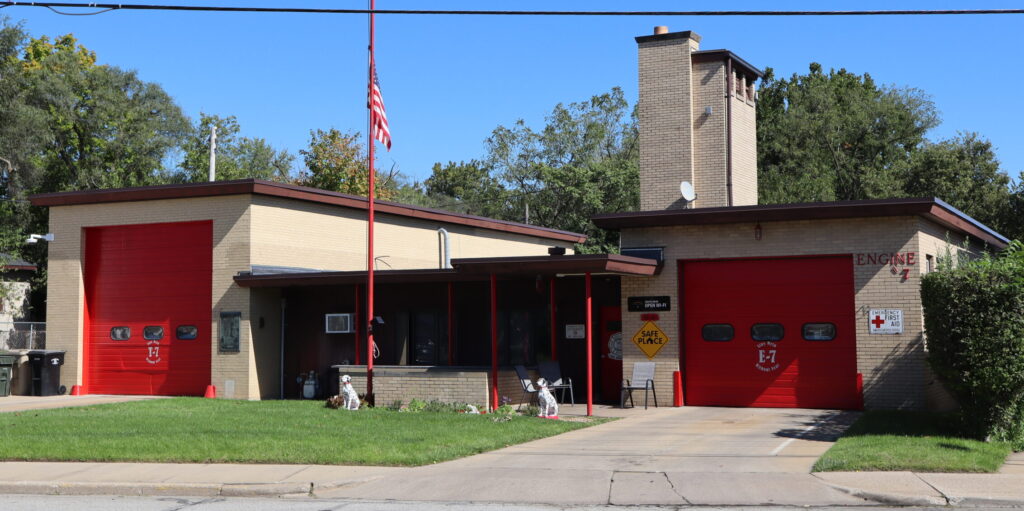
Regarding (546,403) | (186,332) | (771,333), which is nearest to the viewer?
(546,403)

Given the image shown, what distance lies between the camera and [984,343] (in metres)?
13.8

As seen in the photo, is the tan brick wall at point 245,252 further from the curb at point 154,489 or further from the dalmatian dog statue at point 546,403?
the curb at point 154,489

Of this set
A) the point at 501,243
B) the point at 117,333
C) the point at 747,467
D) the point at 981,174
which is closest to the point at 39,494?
the point at 747,467

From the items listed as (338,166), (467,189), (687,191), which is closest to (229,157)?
(338,166)

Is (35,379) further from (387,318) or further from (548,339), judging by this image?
(548,339)

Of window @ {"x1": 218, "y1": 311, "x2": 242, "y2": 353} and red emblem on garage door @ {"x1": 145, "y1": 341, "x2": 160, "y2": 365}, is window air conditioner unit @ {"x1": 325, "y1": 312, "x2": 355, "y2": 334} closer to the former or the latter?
window @ {"x1": 218, "y1": 311, "x2": 242, "y2": 353}

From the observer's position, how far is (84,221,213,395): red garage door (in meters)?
25.2

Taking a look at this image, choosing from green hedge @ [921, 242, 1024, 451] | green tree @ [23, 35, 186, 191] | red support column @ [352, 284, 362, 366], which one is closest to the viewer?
green hedge @ [921, 242, 1024, 451]

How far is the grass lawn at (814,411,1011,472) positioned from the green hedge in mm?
404

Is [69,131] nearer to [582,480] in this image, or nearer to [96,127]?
[96,127]

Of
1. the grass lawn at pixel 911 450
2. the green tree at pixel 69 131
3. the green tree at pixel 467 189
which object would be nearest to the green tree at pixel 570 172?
the green tree at pixel 467 189

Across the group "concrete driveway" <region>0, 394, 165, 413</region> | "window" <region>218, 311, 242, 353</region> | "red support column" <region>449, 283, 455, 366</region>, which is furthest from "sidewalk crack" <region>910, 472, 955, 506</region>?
"concrete driveway" <region>0, 394, 165, 413</region>

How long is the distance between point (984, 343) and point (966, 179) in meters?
38.5

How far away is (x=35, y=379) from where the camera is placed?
25547mm
